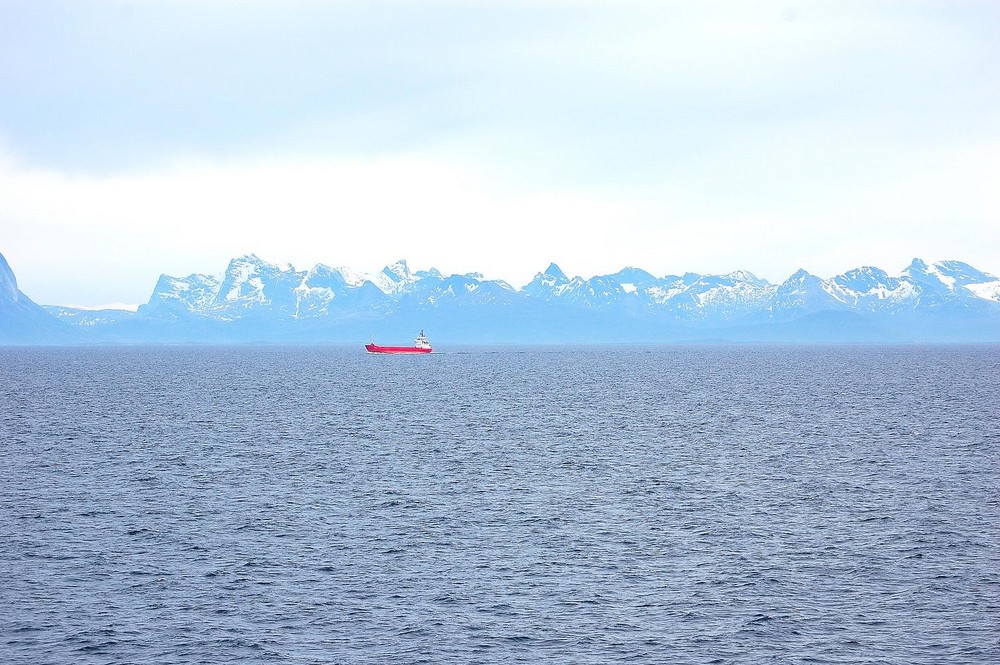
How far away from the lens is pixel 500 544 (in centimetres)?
4750

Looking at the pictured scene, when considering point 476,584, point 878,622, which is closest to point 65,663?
point 476,584

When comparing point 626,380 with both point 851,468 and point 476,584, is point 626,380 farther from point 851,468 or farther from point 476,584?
point 476,584

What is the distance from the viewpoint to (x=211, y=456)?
77.6 m

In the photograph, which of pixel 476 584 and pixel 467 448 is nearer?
pixel 476 584

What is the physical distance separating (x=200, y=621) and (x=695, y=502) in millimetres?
30211

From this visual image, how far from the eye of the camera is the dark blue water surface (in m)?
34.7

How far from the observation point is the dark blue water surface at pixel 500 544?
114 ft

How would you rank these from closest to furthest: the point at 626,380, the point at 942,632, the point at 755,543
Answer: the point at 942,632, the point at 755,543, the point at 626,380

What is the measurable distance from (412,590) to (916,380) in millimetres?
161992

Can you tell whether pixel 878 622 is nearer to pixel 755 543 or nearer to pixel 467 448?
pixel 755 543

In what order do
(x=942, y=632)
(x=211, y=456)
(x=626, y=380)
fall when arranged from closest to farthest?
(x=942, y=632) → (x=211, y=456) → (x=626, y=380)

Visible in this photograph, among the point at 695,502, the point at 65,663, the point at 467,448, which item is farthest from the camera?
the point at 467,448

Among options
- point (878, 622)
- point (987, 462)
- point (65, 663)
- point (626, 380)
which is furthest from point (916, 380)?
point (65, 663)

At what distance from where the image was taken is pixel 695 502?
57.6m
